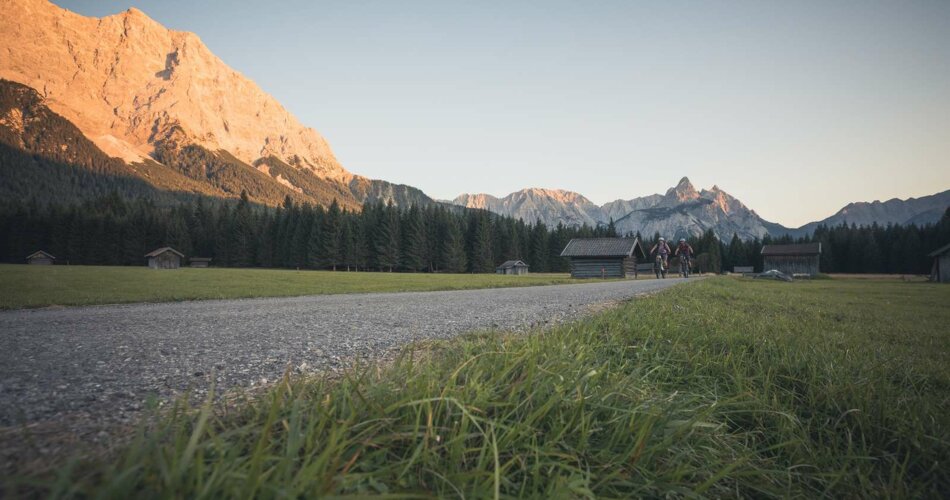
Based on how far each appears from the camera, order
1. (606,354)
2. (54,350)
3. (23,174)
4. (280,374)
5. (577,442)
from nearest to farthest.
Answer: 1. (577,442)
2. (280,374)
3. (606,354)
4. (54,350)
5. (23,174)

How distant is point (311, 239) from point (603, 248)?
204 feet

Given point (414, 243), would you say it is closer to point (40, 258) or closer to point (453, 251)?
point (453, 251)

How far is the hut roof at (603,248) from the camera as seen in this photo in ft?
142

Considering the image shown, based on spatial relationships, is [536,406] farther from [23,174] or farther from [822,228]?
[23,174]

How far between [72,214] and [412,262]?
68978 mm

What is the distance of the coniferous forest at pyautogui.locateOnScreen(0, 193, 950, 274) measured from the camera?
76000mm

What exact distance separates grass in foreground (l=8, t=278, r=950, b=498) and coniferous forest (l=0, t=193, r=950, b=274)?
80.3 meters

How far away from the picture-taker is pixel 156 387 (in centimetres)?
288

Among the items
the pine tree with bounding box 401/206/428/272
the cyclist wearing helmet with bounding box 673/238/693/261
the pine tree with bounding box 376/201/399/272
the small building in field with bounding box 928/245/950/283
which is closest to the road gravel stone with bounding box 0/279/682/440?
the cyclist wearing helmet with bounding box 673/238/693/261

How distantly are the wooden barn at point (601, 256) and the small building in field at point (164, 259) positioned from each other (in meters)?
67.6

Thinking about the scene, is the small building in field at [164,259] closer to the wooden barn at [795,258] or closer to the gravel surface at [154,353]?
the gravel surface at [154,353]

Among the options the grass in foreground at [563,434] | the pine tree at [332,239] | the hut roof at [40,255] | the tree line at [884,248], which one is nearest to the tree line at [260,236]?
the pine tree at [332,239]

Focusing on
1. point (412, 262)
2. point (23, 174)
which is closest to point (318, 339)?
point (412, 262)

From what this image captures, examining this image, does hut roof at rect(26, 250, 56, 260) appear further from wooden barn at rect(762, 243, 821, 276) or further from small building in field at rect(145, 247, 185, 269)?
wooden barn at rect(762, 243, 821, 276)
